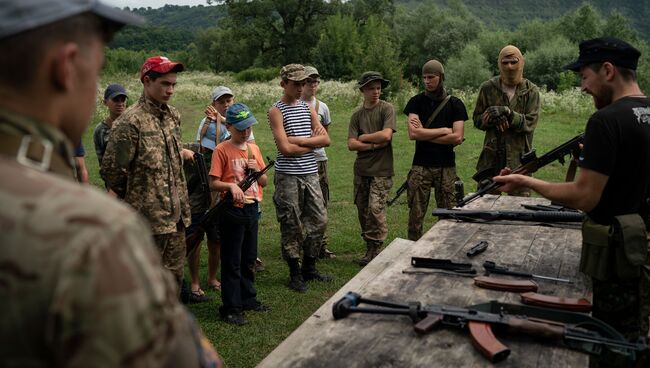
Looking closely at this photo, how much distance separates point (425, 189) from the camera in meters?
7.04

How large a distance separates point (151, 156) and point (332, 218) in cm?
497

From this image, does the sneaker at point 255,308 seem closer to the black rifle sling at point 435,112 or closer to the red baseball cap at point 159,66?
the red baseball cap at point 159,66

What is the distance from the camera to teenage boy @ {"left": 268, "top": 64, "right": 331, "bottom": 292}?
6.05 metres

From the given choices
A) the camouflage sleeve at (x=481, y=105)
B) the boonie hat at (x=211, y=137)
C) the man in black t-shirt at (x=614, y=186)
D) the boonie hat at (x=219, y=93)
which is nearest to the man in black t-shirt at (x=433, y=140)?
the camouflage sleeve at (x=481, y=105)

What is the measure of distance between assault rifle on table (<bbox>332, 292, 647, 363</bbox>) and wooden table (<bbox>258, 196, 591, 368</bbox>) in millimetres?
44

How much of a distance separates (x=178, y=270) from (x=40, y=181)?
3.87m

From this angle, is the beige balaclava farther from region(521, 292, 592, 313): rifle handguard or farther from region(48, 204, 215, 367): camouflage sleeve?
region(48, 204, 215, 367): camouflage sleeve

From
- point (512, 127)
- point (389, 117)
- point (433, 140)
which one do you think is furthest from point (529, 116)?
point (389, 117)

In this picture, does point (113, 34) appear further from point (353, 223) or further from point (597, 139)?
point (353, 223)

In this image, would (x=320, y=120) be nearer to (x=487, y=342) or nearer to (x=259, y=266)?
(x=259, y=266)

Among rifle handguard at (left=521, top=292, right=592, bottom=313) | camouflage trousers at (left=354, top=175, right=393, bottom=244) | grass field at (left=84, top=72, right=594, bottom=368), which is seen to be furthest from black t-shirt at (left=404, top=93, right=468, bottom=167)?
rifle handguard at (left=521, top=292, right=592, bottom=313)

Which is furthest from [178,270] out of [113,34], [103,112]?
[103,112]

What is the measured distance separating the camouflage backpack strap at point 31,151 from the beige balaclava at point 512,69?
6033 millimetres

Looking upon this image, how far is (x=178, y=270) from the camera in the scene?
4906mm
